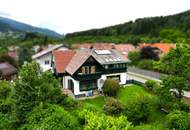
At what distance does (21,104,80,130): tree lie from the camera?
21.8m

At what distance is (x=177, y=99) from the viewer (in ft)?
84.0

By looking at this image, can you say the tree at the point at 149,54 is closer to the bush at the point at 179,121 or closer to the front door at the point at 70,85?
the front door at the point at 70,85

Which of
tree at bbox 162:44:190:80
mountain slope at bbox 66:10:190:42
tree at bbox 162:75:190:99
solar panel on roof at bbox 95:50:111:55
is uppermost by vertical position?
mountain slope at bbox 66:10:190:42

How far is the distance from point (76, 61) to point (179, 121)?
56.5ft

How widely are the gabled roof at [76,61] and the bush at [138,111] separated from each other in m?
10.3

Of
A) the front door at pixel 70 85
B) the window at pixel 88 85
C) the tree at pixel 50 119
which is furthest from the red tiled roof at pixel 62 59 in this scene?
the tree at pixel 50 119

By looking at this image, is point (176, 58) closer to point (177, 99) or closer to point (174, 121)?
point (177, 99)

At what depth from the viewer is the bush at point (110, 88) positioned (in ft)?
106

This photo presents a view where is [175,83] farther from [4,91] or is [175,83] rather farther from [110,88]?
[4,91]

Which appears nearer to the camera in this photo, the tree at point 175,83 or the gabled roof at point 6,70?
the tree at point 175,83

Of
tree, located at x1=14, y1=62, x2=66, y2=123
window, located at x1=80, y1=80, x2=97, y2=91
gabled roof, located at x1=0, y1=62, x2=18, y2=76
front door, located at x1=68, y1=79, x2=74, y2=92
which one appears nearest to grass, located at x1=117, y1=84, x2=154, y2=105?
window, located at x1=80, y1=80, x2=97, y2=91

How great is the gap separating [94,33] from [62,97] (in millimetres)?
130451

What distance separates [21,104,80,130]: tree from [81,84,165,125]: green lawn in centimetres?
502

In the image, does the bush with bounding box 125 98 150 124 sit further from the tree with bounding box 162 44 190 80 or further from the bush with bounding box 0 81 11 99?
the bush with bounding box 0 81 11 99
